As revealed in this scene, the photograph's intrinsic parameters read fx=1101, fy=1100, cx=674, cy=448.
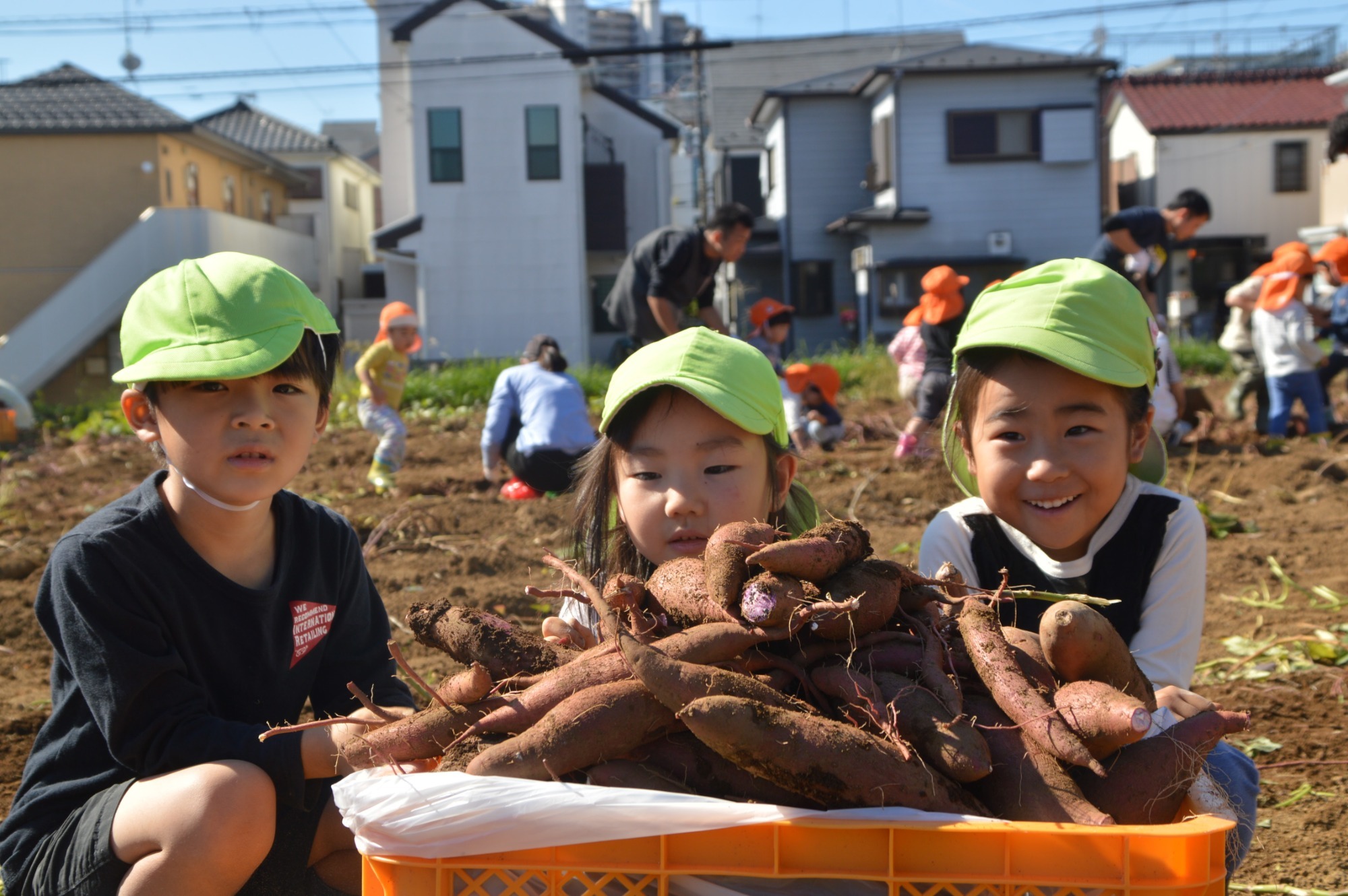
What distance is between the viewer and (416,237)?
26.5 metres

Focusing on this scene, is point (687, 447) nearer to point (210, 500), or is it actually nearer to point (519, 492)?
point (210, 500)

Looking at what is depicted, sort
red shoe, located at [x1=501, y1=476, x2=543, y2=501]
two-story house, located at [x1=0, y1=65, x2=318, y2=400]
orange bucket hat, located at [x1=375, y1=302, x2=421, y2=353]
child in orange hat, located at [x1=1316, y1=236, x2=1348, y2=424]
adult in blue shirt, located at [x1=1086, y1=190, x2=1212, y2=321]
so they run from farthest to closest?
1. two-story house, located at [x1=0, y1=65, x2=318, y2=400]
2. child in orange hat, located at [x1=1316, y1=236, x2=1348, y2=424]
3. orange bucket hat, located at [x1=375, y1=302, x2=421, y2=353]
4. adult in blue shirt, located at [x1=1086, y1=190, x2=1212, y2=321]
5. red shoe, located at [x1=501, y1=476, x2=543, y2=501]

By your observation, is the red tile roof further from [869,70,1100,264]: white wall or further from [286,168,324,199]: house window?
[286,168,324,199]: house window

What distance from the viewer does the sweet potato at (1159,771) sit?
1414mm

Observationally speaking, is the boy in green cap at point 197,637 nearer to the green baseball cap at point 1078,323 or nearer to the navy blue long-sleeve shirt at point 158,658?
the navy blue long-sleeve shirt at point 158,658

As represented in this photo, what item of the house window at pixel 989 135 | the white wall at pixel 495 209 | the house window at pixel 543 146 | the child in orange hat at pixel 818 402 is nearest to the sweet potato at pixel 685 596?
the child in orange hat at pixel 818 402

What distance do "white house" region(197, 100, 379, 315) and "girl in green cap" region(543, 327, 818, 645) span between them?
2996 centimetres

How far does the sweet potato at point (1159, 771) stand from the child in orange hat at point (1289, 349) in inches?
353

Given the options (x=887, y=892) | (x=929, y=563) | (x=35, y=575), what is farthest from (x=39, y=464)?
(x=887, y=892)

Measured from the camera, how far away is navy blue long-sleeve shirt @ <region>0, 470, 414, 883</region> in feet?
6.34

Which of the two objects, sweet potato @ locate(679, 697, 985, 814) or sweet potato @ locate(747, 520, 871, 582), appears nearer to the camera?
sweet potato @ locate(679, 697, 985, 814)

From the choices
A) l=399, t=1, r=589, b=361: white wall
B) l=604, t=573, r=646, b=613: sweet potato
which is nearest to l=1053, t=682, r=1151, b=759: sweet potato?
l=604, t=573, r=646, b=613: sweet potato

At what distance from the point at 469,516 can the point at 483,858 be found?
18.7ft

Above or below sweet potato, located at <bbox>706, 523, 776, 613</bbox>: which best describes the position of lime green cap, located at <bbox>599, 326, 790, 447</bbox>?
above
